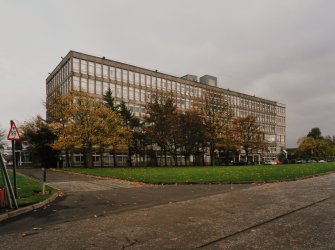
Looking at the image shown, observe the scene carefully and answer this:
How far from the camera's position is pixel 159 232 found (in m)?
6.78

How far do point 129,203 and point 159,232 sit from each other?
14.7ft

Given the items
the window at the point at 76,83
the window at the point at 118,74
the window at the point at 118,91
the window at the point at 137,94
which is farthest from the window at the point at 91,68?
the window at the point at 137,94

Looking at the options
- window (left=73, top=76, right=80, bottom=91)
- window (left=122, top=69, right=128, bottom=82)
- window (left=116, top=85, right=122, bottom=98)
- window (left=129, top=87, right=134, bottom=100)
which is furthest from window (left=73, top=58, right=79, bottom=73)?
window (left=129, top=87, right=134, bottom=100)

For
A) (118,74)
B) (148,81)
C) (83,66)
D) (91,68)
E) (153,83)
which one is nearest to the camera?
(83,66)

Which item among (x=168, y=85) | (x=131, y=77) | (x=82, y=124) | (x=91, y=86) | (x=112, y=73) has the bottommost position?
(x=82, y=124)

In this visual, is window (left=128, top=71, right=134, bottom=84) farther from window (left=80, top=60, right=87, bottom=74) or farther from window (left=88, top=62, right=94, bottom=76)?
window (left=80, top=60, right=87, bottom=74)

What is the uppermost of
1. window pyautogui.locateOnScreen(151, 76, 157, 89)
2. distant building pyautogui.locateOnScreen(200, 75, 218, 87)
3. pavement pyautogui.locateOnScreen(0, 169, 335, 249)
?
A: distant building pyautogui.locateOnScreen(200, 75, 218, 87)

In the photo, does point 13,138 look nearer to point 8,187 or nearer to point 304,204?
point 8,187

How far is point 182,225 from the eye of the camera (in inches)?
291

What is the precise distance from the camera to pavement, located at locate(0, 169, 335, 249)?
590 cm

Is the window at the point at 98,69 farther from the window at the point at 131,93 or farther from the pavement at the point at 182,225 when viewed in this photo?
the pavement at the point at 182,225

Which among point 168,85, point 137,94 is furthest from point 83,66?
point 168,85

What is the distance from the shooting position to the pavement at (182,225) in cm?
590

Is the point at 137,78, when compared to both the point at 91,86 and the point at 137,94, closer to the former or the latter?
the point at 137,94
